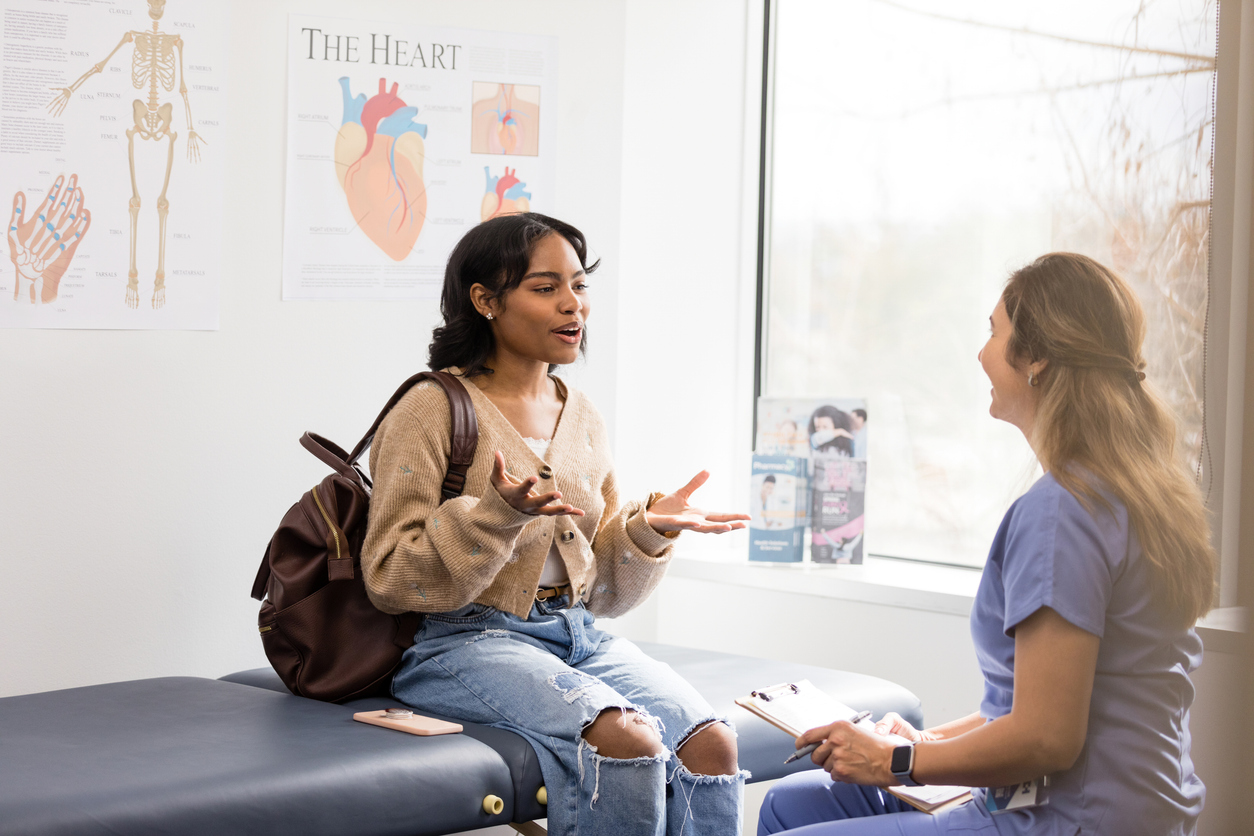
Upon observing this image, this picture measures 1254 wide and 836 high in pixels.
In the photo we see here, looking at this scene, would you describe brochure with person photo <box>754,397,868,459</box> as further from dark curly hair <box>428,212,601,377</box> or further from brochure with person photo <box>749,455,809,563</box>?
dark curly hair <box>428,212,601,377</box>

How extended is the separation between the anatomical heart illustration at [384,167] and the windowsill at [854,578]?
131 centimetres

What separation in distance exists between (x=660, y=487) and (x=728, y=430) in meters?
0.39

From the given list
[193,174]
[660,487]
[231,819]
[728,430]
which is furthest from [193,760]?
[728,430]

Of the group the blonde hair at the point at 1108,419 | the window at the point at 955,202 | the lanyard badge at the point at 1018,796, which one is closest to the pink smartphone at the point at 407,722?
the lanyard badge at the point at 1018,796

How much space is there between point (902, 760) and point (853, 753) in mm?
76

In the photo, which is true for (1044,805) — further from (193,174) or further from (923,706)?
(193,174)

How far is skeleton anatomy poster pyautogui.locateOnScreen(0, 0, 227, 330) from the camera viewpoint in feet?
8.30

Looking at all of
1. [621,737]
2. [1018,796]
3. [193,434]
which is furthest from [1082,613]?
[193,434]

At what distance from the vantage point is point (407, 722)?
6.45 feet

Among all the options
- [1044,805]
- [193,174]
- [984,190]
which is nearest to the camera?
[1044,805]

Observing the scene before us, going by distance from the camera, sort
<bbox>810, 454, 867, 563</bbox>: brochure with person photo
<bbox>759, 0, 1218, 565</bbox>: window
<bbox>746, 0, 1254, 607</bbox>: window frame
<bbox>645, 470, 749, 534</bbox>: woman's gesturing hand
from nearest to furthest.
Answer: <bbox>645, 470, 749, 534</bbox>: woman's gesturing hand
<bbox>746, 0, 1254, 607</bbox>: window frame
<bbox>759, 0, 1218, 565</bbox>: window
<bbox>810, 454, 867, 563</bbox>: brochure with person photo

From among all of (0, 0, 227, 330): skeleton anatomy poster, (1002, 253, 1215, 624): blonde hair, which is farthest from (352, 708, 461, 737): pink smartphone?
(0, 0, 227, 330): skeleton anatomy poster

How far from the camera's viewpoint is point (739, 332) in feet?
12.6

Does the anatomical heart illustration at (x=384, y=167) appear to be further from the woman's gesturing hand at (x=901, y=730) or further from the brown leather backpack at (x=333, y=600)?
the woman's gesturing hand at (x=901, y=730)
